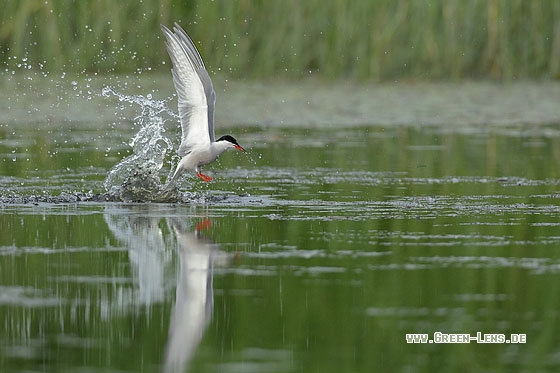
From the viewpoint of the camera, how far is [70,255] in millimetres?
7988

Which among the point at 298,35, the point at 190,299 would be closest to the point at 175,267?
the point at 190,299

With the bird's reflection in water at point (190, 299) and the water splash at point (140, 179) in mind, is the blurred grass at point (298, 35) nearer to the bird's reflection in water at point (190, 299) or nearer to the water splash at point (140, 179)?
the water splash at point (140, 179)

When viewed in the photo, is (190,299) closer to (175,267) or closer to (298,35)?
(175,267)

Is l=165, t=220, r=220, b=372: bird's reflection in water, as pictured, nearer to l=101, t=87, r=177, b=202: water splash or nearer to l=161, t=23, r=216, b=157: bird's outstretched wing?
l=101, t=87, r=177, b=202: water splash

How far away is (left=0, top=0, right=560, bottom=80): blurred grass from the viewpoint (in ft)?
72.2

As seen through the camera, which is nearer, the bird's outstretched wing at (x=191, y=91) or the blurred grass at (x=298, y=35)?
the bird's outstretched wing at (x=191, y=91)

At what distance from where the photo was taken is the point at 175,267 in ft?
25.0

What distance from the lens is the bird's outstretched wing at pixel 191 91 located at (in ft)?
35.8

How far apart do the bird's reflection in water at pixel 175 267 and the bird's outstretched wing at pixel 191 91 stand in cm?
119

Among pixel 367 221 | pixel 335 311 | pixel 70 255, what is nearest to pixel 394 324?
pixel 335 311

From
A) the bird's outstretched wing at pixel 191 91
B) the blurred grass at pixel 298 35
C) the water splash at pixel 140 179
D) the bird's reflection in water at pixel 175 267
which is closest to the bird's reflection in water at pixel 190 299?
the bird's reflection in water at pixel 175 267

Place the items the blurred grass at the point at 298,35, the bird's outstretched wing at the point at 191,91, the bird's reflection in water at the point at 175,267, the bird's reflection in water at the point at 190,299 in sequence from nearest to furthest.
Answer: the bird's reflection in water at the point at 190,299 → the bird's reflection in water at the point at 175,267 → the bird's outstretched wing at the point at 191,91 → the blurred grass at the point at 298,35

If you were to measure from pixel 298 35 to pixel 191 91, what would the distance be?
1207 cm

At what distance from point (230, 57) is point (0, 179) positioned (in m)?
11.1
